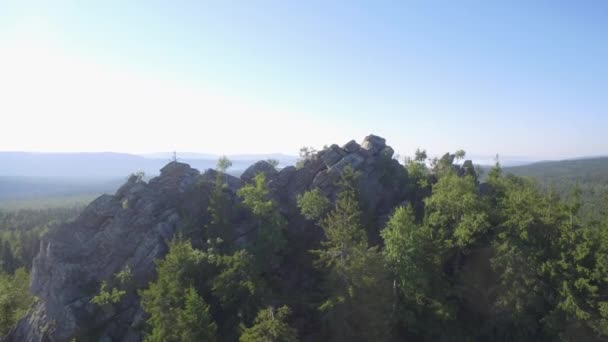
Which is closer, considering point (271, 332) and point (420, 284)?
point (271, 332)

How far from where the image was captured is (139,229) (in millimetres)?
46938

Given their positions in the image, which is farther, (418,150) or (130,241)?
(418,150)

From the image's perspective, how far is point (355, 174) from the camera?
1918 inches

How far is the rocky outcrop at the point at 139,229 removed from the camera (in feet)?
127

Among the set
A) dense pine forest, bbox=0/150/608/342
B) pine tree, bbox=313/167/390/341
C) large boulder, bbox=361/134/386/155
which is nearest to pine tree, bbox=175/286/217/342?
dense pine forest, bbox=0/150/608/342

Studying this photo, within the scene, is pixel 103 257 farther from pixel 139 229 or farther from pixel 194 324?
pixel 194 324

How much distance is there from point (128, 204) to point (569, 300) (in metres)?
52.2

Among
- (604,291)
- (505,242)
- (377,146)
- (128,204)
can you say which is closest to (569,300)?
(604,291)

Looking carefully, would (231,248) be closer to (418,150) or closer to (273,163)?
(273,163)

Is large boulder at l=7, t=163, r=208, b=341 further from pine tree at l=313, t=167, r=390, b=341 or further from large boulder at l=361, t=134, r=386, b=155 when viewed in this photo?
large boulder at l=361, t=134, r=386, b=155

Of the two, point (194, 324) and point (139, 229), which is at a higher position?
point (139, 229)

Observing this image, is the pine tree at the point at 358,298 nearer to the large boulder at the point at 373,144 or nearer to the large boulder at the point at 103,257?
the large boulder at the point at 103,257

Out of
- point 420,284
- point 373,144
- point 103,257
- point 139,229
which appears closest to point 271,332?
point 420,284

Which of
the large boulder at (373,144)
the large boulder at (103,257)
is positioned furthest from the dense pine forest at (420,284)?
the large boulder at (373,144)
